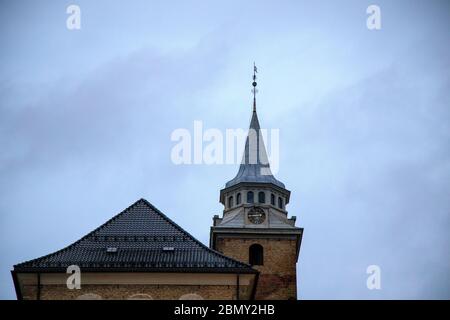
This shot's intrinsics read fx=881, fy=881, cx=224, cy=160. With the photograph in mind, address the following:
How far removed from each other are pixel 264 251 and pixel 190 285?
20310 mm

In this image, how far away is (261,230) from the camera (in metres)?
54.9

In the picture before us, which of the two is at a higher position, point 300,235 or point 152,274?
point 300,235

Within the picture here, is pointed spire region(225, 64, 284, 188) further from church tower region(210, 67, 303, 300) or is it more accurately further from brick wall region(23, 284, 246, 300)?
brick wall region(23, 284, 246, 300)

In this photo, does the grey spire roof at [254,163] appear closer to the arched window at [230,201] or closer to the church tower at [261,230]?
the church tower at [261,230]

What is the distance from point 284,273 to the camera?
176 feet

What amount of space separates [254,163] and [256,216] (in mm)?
5773

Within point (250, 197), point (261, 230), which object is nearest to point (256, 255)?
point (261, 230)

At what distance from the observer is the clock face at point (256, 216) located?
56.1m

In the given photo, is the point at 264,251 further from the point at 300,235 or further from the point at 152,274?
the point at 152,274

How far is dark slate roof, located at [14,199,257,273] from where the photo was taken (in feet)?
113

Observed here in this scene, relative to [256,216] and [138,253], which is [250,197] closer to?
[256,216]

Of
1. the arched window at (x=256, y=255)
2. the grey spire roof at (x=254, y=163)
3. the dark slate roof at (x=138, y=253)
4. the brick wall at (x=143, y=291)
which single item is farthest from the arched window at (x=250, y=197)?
the brick wall at (x=143, y=291)
